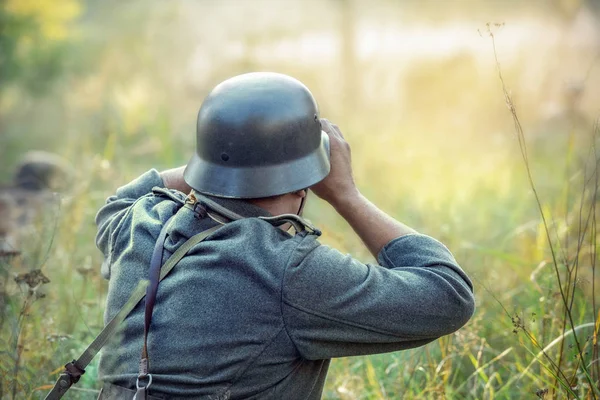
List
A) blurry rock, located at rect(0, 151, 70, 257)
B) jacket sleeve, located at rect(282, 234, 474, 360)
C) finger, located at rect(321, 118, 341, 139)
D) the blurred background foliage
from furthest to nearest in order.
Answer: blurry rock, located at rect(0, 151, 70, 257) < the blurred background foliage < finger, located at rect(321, 118, 341, 139) < jacket sleeve, located at rect(282, 234, 474, 360)

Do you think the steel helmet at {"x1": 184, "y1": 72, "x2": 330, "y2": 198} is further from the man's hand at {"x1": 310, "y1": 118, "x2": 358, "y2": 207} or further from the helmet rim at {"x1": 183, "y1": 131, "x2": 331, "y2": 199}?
the man's hand at {"x1": 310, "y1": 118, "x2": 358, "y2": 207}

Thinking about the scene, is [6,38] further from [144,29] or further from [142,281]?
[142,281]

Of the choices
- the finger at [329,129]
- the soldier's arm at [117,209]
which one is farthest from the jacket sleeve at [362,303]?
the soldier's arm at [117,209]

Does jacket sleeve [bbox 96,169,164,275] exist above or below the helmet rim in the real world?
below

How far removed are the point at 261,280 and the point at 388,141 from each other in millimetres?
5721

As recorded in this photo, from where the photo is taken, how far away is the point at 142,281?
6.84 feet

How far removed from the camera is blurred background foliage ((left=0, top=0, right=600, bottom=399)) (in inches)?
125

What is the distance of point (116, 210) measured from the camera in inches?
105

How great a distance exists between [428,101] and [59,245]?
21.1ft

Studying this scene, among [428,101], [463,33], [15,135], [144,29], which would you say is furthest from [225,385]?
[463,33]

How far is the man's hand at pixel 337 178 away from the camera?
2.35 metres

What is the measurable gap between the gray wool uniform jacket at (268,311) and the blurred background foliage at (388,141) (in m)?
0.43

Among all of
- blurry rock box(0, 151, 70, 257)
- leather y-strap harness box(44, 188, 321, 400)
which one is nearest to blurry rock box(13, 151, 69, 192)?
blurry rock box(0, 151, 70, 257)

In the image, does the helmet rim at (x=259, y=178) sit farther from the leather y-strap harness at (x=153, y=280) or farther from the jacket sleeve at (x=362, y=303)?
the jacket sleeve at (x=362, y=303)
